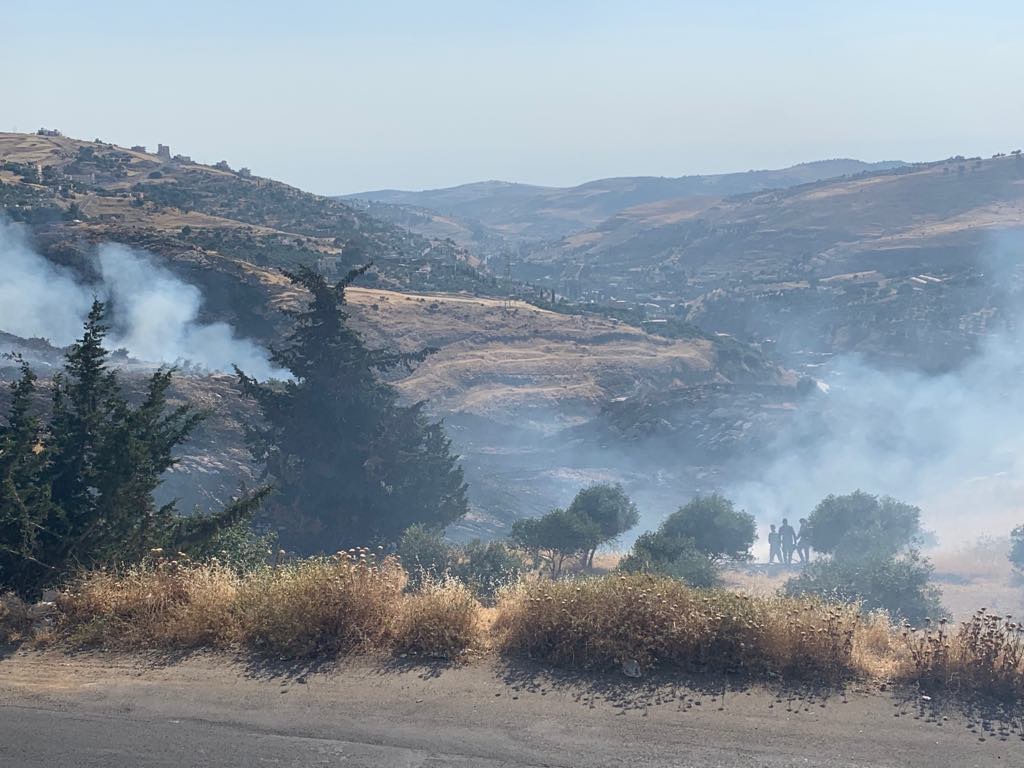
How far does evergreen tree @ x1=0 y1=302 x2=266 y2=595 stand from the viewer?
8.52 metres

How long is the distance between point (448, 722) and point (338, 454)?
2387 cm

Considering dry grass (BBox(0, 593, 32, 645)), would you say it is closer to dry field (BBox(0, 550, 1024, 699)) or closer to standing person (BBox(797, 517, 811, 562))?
dry field (BBox(0, 550, 1024, 699))

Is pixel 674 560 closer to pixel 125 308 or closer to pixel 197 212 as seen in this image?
pixel 125 308

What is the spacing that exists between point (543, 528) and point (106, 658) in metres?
20.4

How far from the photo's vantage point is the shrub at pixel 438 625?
730 centimetres

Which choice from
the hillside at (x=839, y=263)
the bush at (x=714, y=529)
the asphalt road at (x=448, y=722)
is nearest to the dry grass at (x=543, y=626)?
the asphalt road at (x=448, y=722)

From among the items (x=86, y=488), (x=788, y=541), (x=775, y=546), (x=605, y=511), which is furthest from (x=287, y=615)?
(x=775, y=546)

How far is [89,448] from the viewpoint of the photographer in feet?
35.6

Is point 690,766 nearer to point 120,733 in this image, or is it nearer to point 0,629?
point 120,733

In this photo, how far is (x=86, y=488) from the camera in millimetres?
10625

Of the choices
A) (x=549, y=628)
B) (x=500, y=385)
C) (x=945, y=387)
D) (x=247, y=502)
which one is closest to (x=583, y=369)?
(x=500, y=385)

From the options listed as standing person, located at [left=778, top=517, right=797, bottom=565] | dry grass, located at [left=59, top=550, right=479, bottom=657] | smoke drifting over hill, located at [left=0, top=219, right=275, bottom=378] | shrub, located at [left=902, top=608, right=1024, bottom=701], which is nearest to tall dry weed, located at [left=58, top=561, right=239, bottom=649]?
dry grass, located at [left=59, top=550, right=479, bottom=657]

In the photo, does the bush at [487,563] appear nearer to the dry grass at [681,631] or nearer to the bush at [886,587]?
the bush at [886,587]

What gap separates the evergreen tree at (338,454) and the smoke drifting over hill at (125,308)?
15039 millimetres
